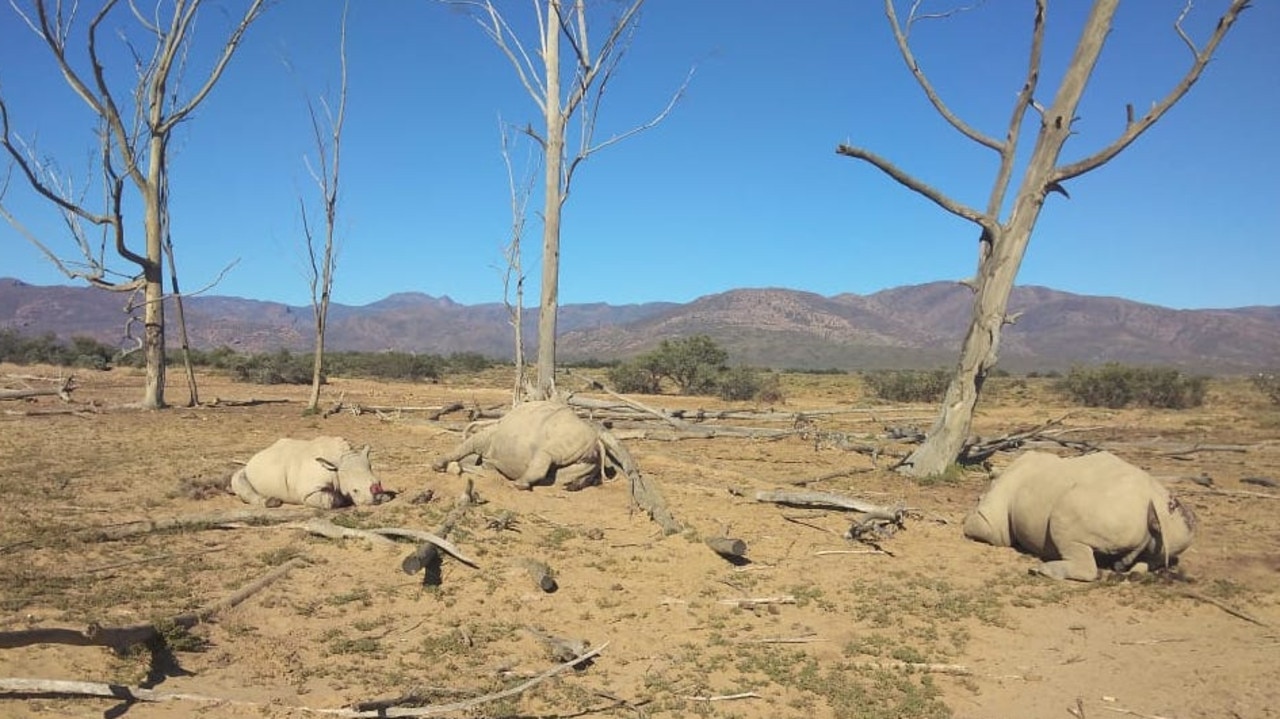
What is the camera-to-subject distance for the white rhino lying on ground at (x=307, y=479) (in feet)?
27.7

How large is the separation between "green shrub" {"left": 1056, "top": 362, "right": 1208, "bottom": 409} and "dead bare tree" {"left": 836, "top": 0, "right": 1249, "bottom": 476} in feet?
65.3

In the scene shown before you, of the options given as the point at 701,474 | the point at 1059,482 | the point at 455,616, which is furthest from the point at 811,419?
the point at 455,616

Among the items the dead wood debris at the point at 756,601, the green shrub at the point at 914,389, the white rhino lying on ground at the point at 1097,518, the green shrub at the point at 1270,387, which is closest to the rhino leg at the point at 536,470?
the dead wood debris at the point at 756,601

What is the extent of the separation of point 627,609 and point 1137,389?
2877 cm

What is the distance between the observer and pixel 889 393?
31.1m

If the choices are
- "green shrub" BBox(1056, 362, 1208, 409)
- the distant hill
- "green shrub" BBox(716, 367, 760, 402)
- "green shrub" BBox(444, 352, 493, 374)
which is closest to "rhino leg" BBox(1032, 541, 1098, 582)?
"green shrub" BBox(716, 367, 760, 402)

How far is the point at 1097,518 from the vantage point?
269 inches

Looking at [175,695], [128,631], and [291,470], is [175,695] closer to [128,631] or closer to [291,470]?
[128,631]

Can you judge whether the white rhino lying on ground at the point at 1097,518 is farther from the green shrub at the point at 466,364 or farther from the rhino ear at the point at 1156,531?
the green shrub at the point at 466,364

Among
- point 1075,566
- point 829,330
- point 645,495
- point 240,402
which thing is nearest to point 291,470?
point 645,495

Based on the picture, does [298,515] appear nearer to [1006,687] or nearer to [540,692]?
[540,692]

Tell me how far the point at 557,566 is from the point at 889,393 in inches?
1044

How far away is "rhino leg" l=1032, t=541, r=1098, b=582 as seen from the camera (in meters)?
6.95

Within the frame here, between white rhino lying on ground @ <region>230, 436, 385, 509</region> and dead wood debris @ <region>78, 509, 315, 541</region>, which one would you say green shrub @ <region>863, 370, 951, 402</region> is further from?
dead wood debris @ <region>78, 509, 315, 541</region>
